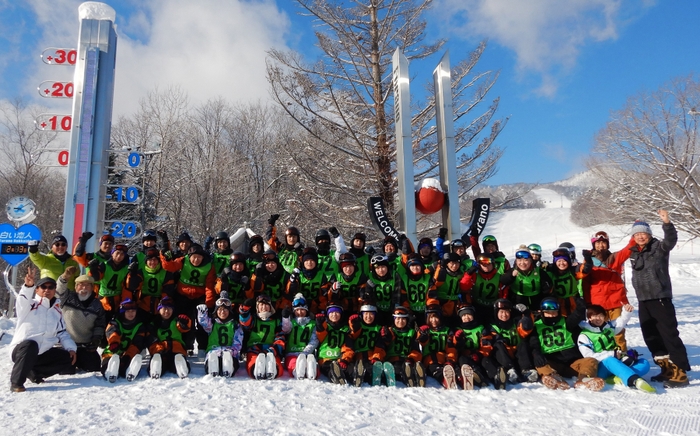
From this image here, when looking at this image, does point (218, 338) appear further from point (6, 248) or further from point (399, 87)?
point (6, 248)

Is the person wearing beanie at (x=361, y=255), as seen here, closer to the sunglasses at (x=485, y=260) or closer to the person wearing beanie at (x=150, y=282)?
the sunglasses at (x=485, y=260)

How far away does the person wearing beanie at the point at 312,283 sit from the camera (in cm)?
608

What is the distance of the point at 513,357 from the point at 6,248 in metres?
9.16

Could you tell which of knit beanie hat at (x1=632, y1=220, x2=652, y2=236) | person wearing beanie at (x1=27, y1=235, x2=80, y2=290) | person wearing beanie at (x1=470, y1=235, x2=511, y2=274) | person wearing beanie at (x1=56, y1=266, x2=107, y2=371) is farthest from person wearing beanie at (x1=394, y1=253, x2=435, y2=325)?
person wearing beanie at (x1=27, y1=235, x2=80, y2=290)

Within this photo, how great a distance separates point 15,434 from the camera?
10.9 feet

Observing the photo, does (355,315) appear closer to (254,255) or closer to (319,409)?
(319,409)

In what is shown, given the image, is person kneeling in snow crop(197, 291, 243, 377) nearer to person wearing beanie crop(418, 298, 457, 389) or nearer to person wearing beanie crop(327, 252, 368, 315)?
person wearing beanie crop(327, 252, 368, 315)

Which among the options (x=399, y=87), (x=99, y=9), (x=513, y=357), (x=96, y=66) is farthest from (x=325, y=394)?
(x=99, y=9)

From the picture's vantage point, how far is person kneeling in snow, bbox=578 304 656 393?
480 cm

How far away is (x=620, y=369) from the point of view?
4859mm

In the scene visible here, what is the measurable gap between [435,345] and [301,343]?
154cm

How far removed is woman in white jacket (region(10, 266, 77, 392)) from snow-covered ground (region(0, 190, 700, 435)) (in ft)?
0.54

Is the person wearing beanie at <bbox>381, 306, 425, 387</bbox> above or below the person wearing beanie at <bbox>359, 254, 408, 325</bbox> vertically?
below

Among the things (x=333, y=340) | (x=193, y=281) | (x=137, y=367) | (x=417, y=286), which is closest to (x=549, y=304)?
(x=417, y=286)
